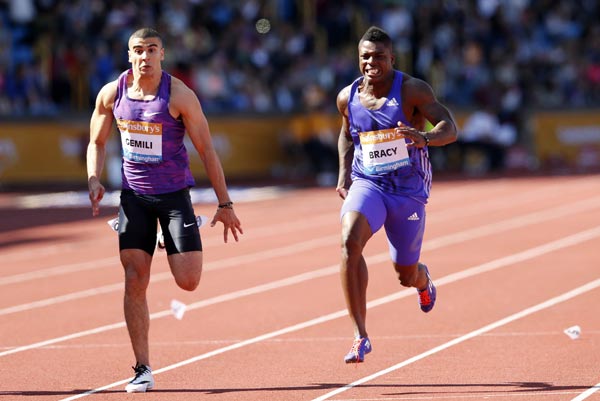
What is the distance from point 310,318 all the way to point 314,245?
524 centimetres

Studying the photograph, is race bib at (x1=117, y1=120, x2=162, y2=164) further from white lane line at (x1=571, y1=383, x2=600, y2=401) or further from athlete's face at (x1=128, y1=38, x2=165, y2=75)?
white lane line at (x1=571, y1=383, x2=600, y2=401)

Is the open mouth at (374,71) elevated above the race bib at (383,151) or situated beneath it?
elevated above

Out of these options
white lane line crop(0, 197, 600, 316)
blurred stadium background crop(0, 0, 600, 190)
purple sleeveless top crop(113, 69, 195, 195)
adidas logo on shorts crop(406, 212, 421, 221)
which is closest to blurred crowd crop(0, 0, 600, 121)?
blurred stadium background crop(0, 0, 600, 190)

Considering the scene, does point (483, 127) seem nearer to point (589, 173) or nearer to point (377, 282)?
point (589, 173)

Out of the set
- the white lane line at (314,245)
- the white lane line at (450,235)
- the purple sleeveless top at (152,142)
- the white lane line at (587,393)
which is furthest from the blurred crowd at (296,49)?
the white lane line at (587,393)

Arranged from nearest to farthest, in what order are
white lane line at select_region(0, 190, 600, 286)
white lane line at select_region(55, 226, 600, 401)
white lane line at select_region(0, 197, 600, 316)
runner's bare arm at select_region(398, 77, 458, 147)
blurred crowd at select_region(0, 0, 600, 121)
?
runner's bare arm at select_region(398, 77, 458, 147), white lane line at select_region(55, 226, 600, 401), white lane line at select_region(0, 197, 600, 316), white lane line at select_region(0, 190, 600, 286), blurred crowd at select_region(0, 0, 600, 121)

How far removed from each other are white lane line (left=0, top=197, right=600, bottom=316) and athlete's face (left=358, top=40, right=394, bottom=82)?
4.52 metres

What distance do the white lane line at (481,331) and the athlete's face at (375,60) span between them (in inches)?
67.5

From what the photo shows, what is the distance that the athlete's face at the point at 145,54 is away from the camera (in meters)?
7.15

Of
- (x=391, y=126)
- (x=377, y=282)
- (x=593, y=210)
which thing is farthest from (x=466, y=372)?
(x=593, y=210)

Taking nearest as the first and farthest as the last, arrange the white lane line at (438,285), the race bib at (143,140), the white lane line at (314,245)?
the race bib at (143,140)
the white lane line at (438,285)
the white lane line at (314,245)

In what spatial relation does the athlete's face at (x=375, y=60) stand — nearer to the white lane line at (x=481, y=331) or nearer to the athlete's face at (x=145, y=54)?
the athlete's face at (x=145, y=54)

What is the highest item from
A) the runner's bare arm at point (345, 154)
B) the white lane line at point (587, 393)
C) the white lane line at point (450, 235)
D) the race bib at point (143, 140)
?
the race bib at point (143, 140)

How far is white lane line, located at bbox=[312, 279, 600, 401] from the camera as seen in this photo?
23.5 feet
